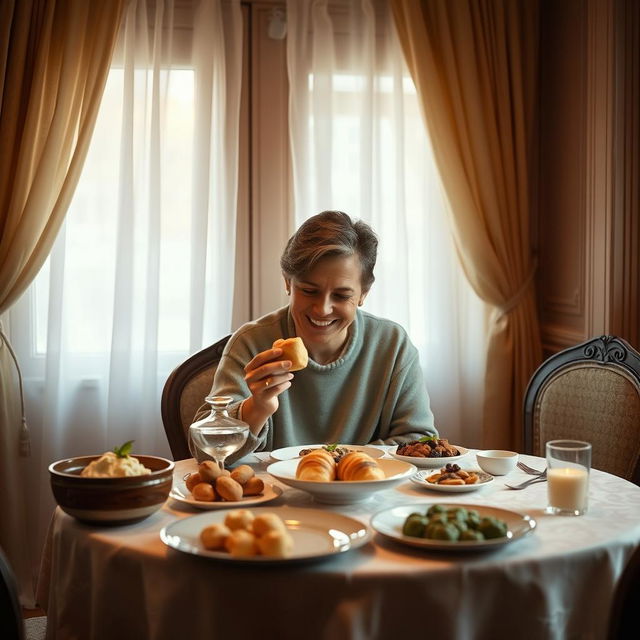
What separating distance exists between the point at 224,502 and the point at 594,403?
1.41m

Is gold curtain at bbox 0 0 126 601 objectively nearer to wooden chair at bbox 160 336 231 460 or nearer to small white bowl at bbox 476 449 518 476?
wooden chair at bbox 160 336 231 460

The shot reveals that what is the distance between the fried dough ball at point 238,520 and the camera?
1430mm

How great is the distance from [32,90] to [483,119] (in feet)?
6.03

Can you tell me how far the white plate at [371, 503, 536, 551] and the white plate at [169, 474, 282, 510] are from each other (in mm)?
261

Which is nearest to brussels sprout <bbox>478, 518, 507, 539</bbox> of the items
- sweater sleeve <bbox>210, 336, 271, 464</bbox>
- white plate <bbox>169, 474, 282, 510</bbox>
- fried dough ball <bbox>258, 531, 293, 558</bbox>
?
fried dough ball <bbox>258, 531, 293, 558</bbox>

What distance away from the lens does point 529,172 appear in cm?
391

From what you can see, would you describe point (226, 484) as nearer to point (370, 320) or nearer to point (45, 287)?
point (370, 320)

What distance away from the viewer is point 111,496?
153 cm

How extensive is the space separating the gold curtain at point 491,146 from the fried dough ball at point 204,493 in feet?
7.43

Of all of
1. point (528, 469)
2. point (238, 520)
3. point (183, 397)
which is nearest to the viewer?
point (238, 520)

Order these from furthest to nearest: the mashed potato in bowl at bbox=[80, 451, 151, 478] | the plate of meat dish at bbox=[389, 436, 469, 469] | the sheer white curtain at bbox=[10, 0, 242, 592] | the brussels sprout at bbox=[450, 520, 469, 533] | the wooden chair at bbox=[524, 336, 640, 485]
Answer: the sheer white curtain at bbox=[10, 0, 242, 592], the wooden chair at bbox=[524, 336, 640, 485], the plate of meat dish at bbox=[389, 436, 469, 469], the mashed potato in bowl at bbox=[80, 451, 151, 478], the brussels sprout at bbox=[450, 520, 469, 533]

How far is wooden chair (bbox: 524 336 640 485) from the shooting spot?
253 cm

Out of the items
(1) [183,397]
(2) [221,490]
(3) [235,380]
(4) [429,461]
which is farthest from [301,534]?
(1) [183,397]

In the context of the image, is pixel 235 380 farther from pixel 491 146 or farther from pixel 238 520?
pixel 491 146
